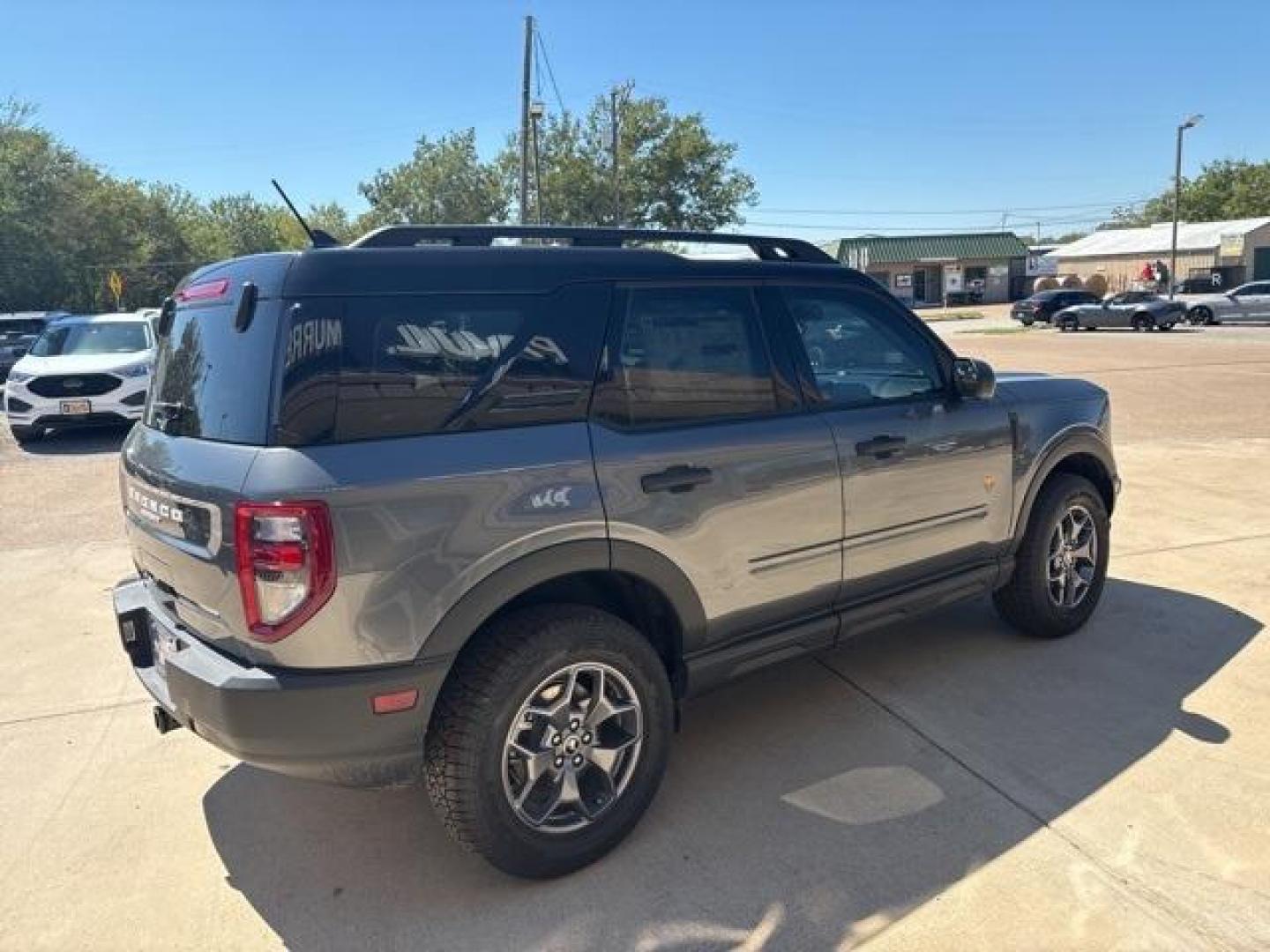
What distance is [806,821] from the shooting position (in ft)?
9.95

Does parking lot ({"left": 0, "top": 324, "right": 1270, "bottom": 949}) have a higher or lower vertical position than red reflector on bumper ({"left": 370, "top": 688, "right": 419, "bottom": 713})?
lower

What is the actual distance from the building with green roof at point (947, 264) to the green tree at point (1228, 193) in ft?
47.1

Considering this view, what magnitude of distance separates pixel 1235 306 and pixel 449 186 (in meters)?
42.1

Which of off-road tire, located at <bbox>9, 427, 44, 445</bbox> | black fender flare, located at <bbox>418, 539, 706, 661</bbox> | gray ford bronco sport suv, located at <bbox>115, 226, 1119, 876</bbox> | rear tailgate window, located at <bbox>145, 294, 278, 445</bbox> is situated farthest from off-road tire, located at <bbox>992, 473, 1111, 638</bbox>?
off-road tire, located at <bbox>9, 427, 44, 445</bbox>

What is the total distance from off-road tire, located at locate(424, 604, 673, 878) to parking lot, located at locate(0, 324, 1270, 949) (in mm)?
126

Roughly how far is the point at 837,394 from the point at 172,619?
2.44 metres

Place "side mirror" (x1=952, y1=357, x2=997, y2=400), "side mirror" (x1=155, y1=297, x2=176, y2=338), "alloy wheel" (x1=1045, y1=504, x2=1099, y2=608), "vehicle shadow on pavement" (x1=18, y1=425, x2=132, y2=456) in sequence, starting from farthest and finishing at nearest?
"vehicle shadow on pavement" (x1=18, y1=425, x2=132, y2=456) → "alloy wheel" (x1=1045, y1=504, x2=1099, y2=608) → "side mirror" (x1=952, y1=357, x2=997, y2=400) → "side mirror" (x1=155, y1=297, x2=176, y2=338)

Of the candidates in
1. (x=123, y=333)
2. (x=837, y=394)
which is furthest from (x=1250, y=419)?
(x=123, y=333)

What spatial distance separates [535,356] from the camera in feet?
9.09

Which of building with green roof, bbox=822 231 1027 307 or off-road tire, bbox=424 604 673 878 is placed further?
building with green roof, bbox=822 231 1027 307

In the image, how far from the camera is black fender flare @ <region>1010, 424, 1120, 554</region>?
421 cm

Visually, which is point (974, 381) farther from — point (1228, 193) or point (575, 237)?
point (1228, 193)

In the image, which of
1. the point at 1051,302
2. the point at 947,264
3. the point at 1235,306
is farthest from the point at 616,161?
the point at 947,264

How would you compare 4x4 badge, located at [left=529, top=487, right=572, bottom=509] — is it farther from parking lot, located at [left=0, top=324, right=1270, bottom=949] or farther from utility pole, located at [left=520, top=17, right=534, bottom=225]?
utility pole, located at [left=520, top=17, right=534, bottom=225]
